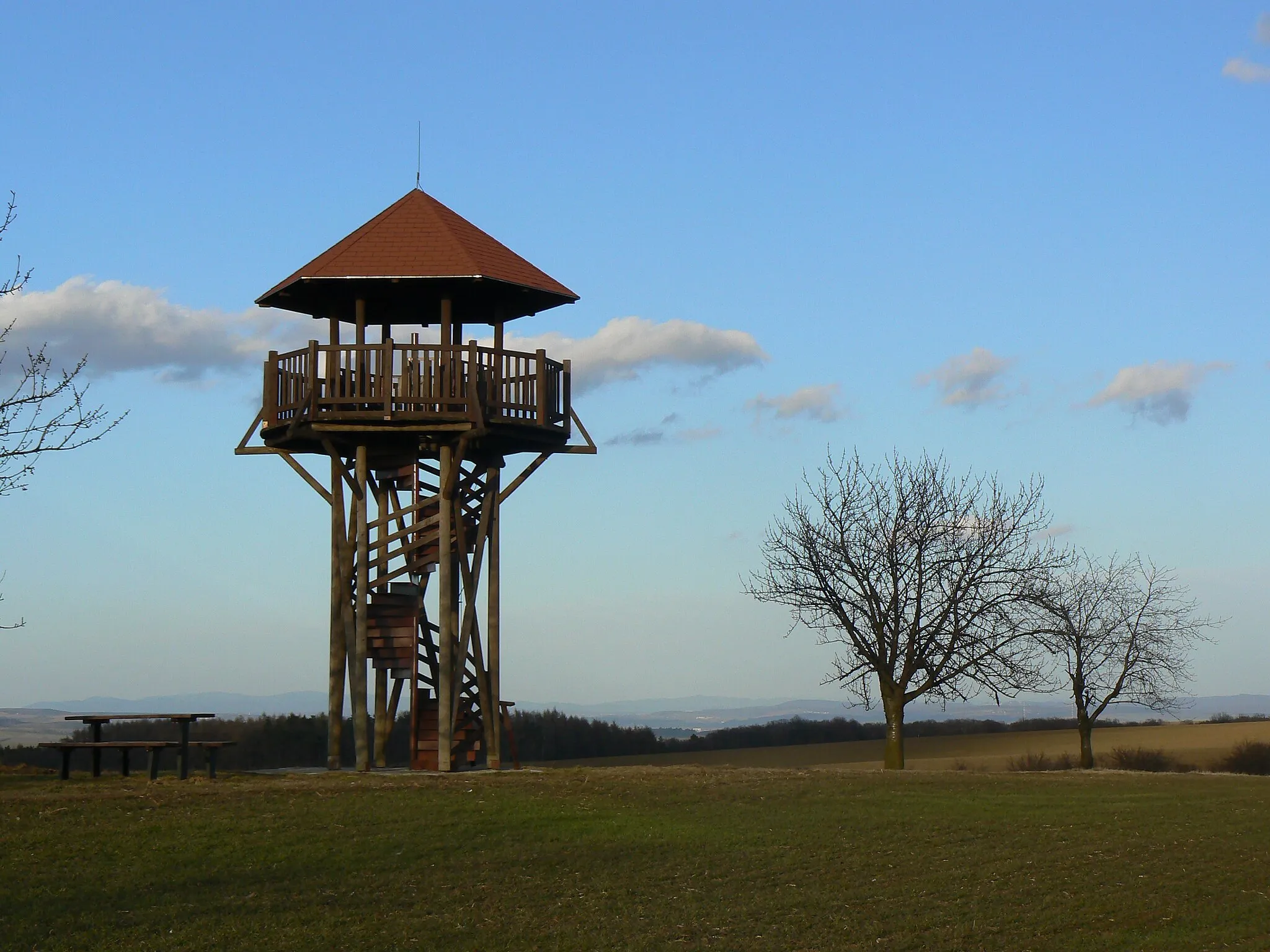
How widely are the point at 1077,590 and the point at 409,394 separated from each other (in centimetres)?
2117

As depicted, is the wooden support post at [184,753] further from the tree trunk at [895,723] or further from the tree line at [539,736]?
the tree trunk at [895,723]

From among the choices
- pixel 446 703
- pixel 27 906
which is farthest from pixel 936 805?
pixel 27 906

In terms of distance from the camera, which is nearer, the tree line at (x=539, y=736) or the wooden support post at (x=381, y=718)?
the wooden support post at (x=381, y=718)

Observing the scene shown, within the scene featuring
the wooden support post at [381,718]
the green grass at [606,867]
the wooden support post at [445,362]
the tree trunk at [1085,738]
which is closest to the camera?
the green grass at [606,867]

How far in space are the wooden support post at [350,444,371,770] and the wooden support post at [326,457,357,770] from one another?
0.26 metres

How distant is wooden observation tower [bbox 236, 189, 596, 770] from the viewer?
24.1 meters

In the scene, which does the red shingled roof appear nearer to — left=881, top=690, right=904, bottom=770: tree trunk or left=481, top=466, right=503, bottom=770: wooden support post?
left=481, top=466, right=503, bottom=770: wooden support post

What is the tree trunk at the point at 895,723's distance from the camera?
31.3m

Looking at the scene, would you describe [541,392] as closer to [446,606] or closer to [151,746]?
[446,606]

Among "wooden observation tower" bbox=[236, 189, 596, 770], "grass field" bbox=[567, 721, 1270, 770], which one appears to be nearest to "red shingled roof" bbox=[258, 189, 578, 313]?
"wooden observation tower" bbox=[236, 189, 596, 770]

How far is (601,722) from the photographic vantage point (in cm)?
4447

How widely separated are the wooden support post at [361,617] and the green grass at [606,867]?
2102 mm

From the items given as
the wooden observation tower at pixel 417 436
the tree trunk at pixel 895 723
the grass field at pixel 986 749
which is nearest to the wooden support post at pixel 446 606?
the wooden observation tower at pixel 417 436

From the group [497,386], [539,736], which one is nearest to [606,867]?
[497,386]
